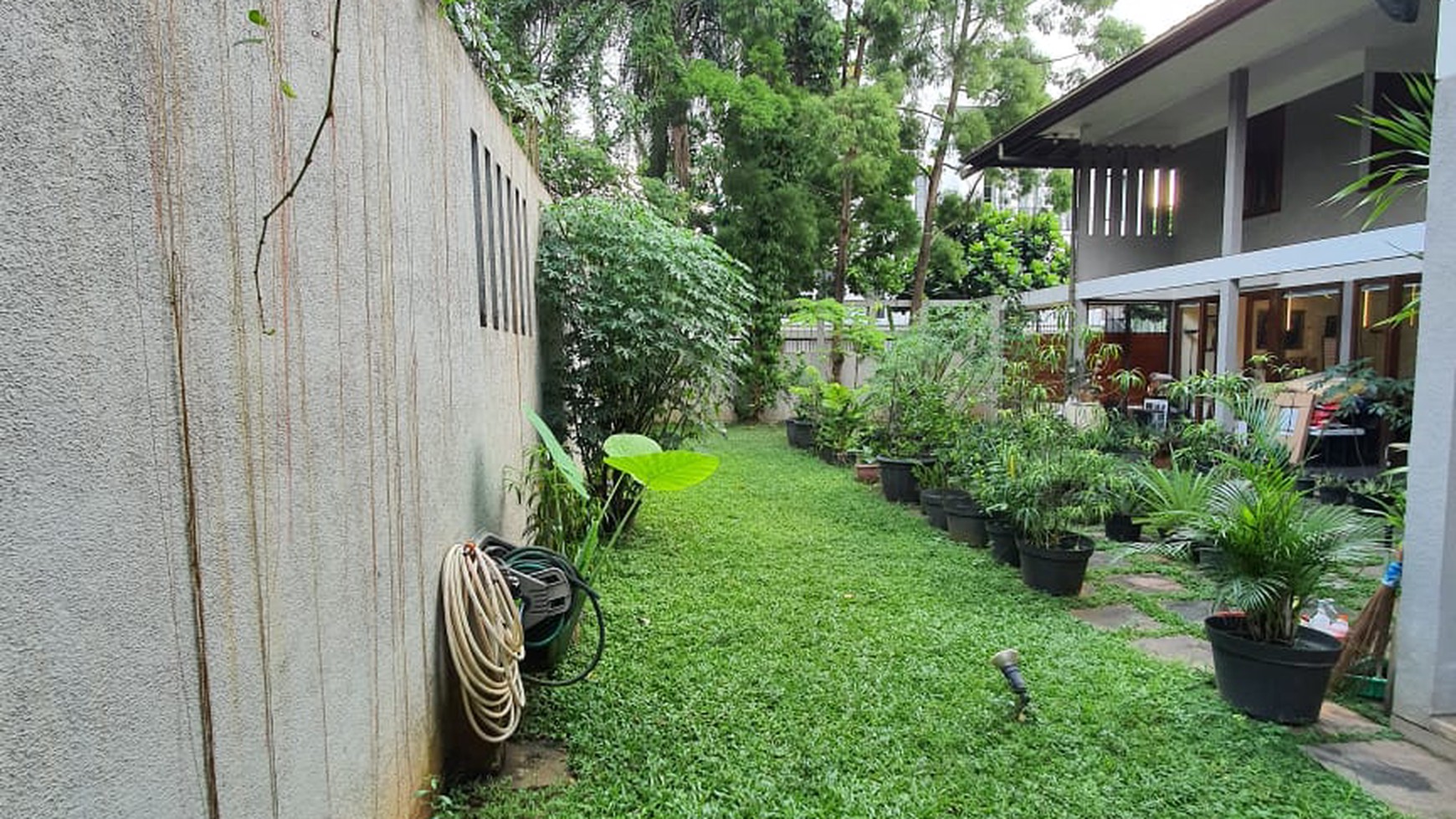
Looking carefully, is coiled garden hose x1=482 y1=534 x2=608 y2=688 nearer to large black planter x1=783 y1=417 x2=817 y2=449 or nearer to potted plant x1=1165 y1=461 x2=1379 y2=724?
potted plant x1=1165 y1=461 x2=1379 y2=724

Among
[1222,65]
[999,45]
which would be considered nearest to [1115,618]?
[1222,65]

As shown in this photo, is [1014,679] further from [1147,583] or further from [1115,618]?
[1147,583]

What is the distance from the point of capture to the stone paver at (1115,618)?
14.0 feet

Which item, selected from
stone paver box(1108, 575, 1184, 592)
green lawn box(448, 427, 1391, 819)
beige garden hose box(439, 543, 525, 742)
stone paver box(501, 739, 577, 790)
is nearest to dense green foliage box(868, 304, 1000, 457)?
stone paver box(1108, 575, 1184, 592)

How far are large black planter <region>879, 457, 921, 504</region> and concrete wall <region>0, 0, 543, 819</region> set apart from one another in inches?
223

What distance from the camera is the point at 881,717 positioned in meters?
3.15

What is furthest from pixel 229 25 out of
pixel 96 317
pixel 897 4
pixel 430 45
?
pixel 897 4

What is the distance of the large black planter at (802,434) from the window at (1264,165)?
19.3 ft

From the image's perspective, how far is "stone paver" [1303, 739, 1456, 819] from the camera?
258cm

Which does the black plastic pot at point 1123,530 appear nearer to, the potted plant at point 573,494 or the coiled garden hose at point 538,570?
the potted plant at point 573,494

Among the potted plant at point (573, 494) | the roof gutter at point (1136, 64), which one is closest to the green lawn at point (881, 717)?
the potted plant at point (573, 494)

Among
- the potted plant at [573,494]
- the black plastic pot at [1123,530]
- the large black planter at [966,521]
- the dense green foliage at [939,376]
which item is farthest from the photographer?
the dense green foliage at [939,376]

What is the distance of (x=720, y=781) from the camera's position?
2.68m

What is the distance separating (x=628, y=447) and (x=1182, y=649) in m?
2.95
